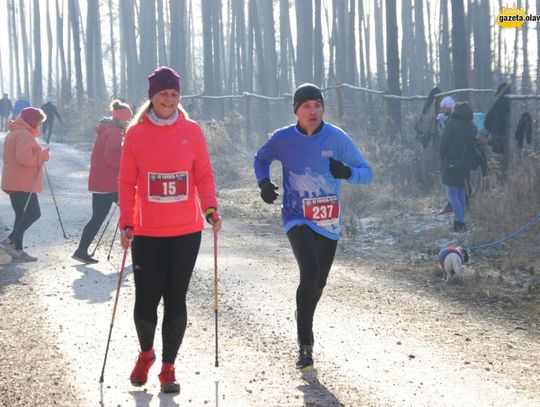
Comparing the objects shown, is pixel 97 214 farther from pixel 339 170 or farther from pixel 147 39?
pixel 147 39

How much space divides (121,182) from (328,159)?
146 cm

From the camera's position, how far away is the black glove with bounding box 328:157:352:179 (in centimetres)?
639

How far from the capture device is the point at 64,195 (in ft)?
61.7

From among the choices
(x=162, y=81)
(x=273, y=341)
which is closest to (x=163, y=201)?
(x=162, y=81)

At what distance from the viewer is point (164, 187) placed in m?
5.79

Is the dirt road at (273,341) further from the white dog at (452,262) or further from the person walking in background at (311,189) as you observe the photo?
the person walking in background at (311,189)

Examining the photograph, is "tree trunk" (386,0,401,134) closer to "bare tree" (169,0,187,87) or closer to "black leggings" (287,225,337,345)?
"black leggings" (287,225,337,345)

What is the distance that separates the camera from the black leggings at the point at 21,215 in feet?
37.5

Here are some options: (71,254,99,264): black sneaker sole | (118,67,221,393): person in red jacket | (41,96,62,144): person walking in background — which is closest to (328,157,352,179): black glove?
(118,67,221,393): person in red jacket

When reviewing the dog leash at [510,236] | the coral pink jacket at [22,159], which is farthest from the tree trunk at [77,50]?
the dog leash at [510,236]

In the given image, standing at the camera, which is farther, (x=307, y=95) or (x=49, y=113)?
(x=49, y=113)

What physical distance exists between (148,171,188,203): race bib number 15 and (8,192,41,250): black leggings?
603cm

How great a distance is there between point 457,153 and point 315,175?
739 cm

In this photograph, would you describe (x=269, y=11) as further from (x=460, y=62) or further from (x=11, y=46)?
(x=11, y=46)
